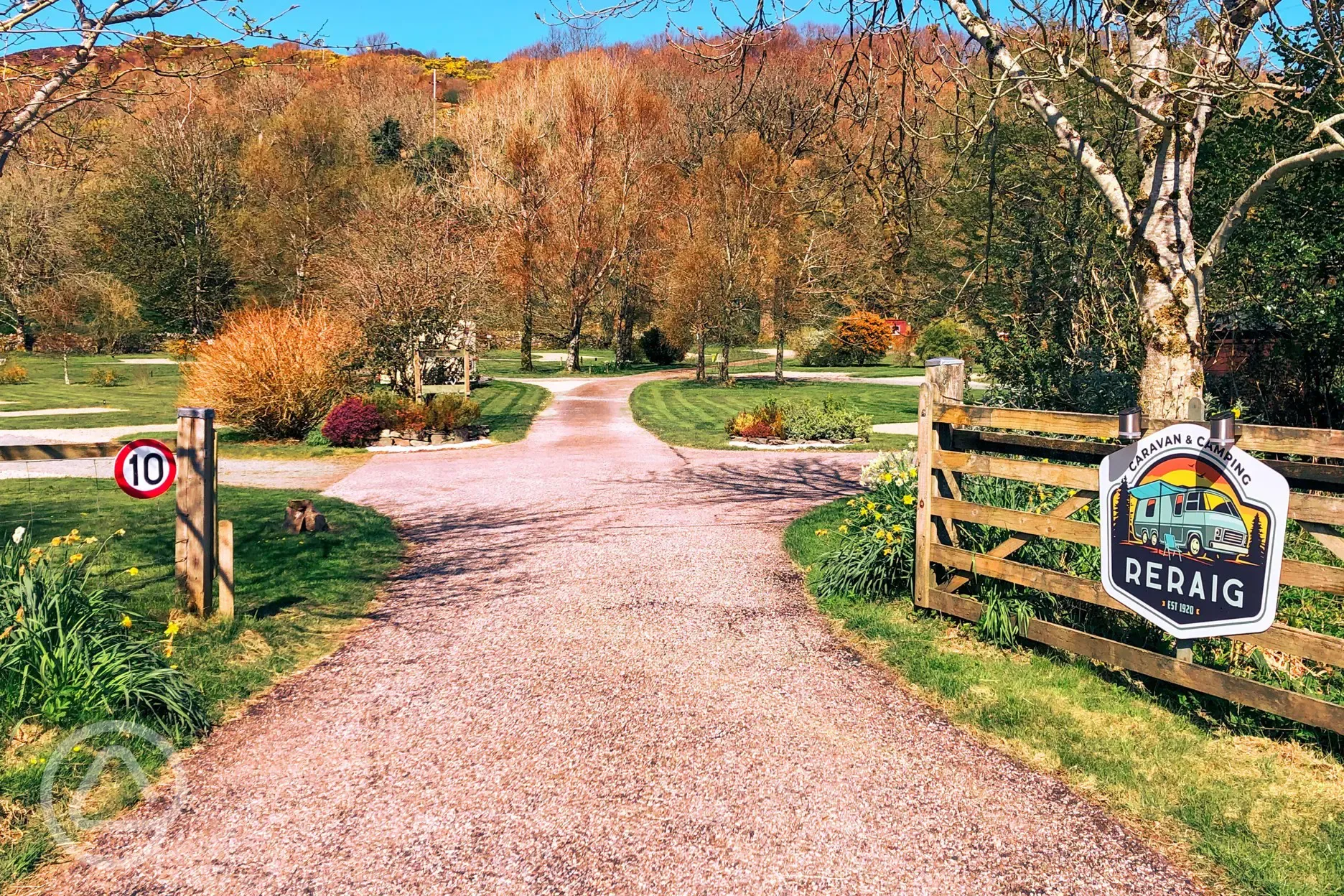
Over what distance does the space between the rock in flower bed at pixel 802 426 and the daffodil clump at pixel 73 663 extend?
14.7m

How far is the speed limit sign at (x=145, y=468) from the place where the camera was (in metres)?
5.59

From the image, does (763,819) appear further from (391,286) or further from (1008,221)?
(1008,221)

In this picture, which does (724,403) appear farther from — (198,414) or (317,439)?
(198,414)

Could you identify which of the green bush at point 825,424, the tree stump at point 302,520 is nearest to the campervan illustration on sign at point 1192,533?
the tree stump at point 302,520

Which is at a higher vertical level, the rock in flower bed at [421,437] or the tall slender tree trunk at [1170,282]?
the tall slender tree trunk at [1170,282]

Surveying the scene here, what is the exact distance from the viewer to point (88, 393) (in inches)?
1137

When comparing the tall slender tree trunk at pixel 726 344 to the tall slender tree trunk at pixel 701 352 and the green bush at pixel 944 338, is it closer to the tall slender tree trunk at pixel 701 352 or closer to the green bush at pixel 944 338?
the tall slender tree trunk at pixel 701 352

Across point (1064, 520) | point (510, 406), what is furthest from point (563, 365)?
point (1064, 520)

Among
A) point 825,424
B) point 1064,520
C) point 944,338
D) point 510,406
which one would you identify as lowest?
point 510,406

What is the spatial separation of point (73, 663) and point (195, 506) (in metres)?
1.68

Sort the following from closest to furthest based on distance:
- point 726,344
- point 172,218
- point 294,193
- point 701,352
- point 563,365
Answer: point 726,344 → point 701,352 → point 172,218 → point 563,365 → point 294,193

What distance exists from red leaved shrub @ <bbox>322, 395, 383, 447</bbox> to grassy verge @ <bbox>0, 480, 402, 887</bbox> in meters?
5.13

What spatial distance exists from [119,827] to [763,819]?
2.61m

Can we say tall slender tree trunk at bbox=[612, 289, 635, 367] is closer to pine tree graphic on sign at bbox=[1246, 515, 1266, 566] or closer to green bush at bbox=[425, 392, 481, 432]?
green bush at bbox=[425, 392, 481, 432]
